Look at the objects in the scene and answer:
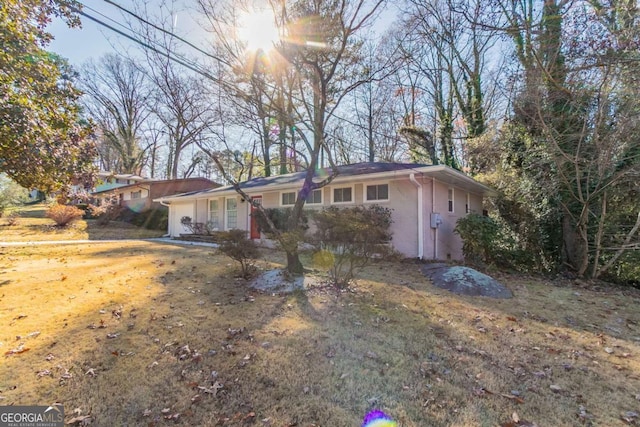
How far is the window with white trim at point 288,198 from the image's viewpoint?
498 inches

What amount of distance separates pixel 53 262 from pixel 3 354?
648cm

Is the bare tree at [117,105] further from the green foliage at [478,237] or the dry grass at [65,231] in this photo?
the green foliage at [478,237]

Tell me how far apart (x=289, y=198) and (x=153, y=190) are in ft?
50.6

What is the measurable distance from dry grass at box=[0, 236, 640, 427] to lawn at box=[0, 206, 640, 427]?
0.02m

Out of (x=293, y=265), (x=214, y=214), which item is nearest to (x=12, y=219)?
(x=214, y=214)

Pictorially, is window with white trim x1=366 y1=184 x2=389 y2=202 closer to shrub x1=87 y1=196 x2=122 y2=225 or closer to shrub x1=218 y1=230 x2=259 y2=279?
shrub x1=218 y1=230 x2=259 y2=279

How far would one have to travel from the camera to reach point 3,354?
3.42 metres

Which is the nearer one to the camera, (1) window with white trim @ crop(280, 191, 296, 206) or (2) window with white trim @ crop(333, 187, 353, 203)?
(2) window with white trim @ crop(333, 187, 353, 203)

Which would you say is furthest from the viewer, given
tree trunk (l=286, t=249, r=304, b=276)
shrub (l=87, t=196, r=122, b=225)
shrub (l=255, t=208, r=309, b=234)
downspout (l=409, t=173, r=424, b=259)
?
shrub (l=87, t=196, r=122, b=225)

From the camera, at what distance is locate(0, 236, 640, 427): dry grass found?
2744mm

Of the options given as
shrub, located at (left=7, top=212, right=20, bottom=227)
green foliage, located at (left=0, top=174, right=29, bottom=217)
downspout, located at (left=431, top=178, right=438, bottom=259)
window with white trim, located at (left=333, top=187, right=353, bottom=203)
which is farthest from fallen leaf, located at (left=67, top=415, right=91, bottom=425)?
shrub, located at (left=7, top=212, right=20, bottom=227)

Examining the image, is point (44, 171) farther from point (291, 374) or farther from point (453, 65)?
point (453, 65)

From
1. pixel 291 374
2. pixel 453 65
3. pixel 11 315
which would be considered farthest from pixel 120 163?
pixel 291 374

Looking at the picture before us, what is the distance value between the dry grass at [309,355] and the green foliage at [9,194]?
47.6 feet
